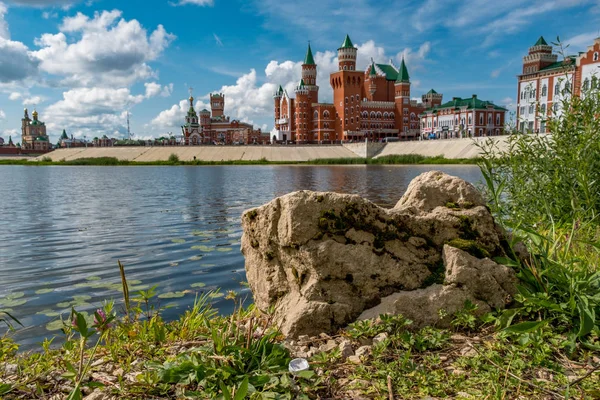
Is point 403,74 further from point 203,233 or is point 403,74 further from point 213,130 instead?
point 203,233

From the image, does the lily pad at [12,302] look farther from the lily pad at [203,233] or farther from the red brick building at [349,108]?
the red brick building at [349,108]

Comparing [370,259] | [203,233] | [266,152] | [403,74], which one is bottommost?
[203,233]

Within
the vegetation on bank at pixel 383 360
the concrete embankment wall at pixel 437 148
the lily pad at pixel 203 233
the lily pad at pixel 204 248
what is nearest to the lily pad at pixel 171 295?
the vegetation on bank at pixel 383 360

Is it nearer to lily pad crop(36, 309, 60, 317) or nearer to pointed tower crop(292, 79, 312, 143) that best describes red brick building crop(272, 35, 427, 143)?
pointed tower crop(292, 79, 312, 143)

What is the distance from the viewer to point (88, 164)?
81250 mm

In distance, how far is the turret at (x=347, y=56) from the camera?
99.2 m

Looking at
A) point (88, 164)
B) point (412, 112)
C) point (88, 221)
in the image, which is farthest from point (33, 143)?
point (88, 221)

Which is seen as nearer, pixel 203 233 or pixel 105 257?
pixel 105 257

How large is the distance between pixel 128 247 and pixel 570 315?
32.5 ft

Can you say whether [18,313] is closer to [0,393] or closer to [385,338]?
[0,393]

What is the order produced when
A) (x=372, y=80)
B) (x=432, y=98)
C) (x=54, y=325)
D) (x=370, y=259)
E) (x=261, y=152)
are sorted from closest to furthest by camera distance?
(x=370, y=259)
(x=54, y=325)
(x=261, y=152)
(x=372, y=80)
(x=432, y=98)

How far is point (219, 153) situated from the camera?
91250mm

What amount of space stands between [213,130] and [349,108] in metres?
42.6

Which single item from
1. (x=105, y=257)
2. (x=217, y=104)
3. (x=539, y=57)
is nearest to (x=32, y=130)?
(x=217, y=104)
